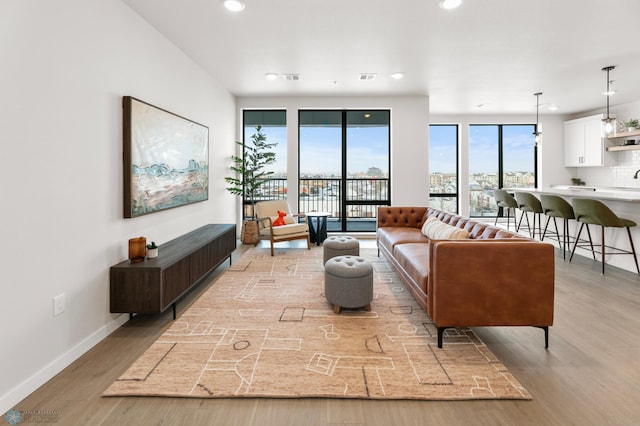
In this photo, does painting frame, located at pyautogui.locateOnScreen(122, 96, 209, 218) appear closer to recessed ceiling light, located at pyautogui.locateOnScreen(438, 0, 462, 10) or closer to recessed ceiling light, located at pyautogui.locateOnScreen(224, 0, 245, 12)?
recessed ceiling light, located at pyautogui.locateOnScreen(224, 0, 245, 12)

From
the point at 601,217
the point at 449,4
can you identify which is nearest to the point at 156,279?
the point at 449,4

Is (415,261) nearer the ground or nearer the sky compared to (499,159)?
nearer the ground

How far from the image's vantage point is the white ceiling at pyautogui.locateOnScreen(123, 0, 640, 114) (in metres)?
3.20

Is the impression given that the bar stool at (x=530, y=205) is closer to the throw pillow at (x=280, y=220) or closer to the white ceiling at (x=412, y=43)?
the white ceiling at (x=412, y=43)

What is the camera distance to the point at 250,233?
20.7 feet

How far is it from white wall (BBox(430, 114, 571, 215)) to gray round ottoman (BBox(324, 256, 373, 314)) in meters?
6.37

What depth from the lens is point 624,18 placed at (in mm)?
3332

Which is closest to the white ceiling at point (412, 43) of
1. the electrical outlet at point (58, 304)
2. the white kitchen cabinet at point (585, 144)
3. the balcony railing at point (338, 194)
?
the white kitchen cabinet at point (585, 144)

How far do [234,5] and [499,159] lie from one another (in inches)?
306

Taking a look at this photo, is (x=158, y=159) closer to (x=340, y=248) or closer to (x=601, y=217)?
(x=340, y=248)

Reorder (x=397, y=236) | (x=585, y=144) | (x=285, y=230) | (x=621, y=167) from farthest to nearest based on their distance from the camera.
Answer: (x=585, y=144), (x=621, y=167), (x=285, y=230), (x=397, y=236)

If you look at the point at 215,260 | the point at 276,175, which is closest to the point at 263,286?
the point at 215,260

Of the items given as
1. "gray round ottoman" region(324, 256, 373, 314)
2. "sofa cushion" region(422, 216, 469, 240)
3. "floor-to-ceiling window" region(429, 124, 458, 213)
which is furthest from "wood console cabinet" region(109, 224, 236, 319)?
"floor-to-ceiling window" region(429, 124, 458, 213)

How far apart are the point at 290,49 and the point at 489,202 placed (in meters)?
6.83
